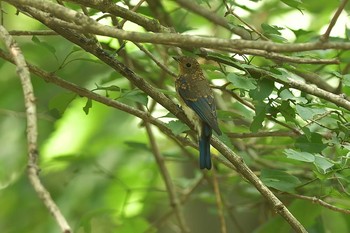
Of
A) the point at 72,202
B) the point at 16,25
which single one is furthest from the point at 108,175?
the point at 16,25

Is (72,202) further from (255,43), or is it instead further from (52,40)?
(255,43)

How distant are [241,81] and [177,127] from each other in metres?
0.33

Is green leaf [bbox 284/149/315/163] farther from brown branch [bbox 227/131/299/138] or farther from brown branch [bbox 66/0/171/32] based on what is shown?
brown branch [bbox 66/0/171/32]

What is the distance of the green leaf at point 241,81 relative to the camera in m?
3.00

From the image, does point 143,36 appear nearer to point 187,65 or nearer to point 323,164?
point 323,164

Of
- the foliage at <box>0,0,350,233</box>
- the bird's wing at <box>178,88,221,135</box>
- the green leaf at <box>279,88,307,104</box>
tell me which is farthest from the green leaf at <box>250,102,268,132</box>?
the bird's wing at <box>178,88,221,135</box>

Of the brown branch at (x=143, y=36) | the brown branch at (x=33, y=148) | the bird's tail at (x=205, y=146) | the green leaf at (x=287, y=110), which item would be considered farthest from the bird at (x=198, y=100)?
the brown branch at (x=33, y=148)

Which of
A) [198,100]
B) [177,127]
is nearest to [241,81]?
[177,127]

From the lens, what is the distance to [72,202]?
4680mm

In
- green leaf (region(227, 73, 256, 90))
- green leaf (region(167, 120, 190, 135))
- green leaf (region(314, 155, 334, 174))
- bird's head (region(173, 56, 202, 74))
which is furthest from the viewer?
bird's head (region(173, 56, 202, 74))

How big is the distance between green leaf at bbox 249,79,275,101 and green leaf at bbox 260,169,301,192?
1.29ft

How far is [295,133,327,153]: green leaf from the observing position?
10.4 ft

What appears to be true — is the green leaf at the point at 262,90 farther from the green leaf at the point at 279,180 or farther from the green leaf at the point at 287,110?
the green leaf at the point at 279,180

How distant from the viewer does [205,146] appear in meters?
3.57
